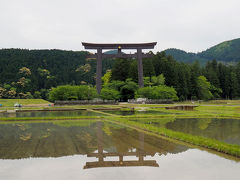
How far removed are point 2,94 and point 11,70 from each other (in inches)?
569

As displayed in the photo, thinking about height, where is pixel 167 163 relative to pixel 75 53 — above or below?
below

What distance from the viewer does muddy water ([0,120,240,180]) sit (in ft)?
23.2

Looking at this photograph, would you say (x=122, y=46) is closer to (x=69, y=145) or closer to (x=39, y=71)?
(x=69, y=145)

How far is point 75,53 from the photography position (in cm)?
11488

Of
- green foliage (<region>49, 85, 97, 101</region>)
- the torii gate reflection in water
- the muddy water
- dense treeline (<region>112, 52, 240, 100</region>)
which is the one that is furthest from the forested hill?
the torii gate reflection in water

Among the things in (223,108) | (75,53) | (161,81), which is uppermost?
(75,53)

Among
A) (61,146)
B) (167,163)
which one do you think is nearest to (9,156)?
(61,146)

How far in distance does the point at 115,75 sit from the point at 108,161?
196ft

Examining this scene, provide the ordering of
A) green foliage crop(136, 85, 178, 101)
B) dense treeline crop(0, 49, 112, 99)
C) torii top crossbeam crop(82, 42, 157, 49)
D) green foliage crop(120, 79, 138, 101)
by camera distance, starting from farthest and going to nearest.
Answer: dense treeline crop(0, 49, 112, 99)
green foliage crop(120, 79, 138, 101)
torii top crossbeam crop(82, 42, 157, 49)
green foliage crop(136, 85, 178, 101)

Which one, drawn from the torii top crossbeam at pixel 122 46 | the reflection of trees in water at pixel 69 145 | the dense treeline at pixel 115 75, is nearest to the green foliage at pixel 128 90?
the dense treeline at pixel 115 75

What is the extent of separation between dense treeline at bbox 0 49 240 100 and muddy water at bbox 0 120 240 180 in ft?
131

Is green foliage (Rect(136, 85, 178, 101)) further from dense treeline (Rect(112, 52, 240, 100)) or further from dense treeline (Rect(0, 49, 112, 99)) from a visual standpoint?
dense treeline (Rect(0, 49, 112, 99))

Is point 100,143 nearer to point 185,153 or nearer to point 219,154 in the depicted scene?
point 185,153

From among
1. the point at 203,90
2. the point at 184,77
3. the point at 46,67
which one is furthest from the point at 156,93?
the point at 46,67
